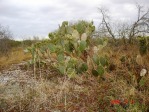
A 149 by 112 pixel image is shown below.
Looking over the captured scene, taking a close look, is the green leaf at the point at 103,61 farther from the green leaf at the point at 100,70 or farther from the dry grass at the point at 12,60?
the dry grass at the point at 12,60

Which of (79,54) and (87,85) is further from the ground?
(79,54)

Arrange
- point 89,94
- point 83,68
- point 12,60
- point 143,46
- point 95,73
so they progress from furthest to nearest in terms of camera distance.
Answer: point 12,60 → point 143,46 → point 83,68 → point 95,73 → point 89,94

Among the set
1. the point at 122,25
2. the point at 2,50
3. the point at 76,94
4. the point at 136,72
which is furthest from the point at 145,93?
the point at 2,50

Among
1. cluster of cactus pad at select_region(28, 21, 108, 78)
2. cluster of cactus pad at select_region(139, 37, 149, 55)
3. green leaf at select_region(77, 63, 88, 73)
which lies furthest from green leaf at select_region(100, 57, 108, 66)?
cluster of cactus pad at select_region(139, 37, 149, 55)

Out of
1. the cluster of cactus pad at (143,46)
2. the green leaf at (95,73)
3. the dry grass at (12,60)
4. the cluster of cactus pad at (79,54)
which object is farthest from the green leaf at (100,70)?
the dry grass at (12,60)

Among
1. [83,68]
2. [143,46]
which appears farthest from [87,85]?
[143,46]

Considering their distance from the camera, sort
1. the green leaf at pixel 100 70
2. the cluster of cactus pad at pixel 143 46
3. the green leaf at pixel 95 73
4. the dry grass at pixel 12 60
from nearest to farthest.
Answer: the green leaf at pixel 100 70, the green leaf at pixel 95 73, the cluster of cactus pad at pixel 143 46, the dry grass at pixel 12 60

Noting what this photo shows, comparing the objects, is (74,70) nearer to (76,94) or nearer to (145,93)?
(76,94)

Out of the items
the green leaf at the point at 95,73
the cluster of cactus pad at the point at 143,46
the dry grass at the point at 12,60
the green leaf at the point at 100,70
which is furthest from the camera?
the dry grass at the point at 12,60

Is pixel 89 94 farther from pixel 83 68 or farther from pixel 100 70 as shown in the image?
pixel 83 68

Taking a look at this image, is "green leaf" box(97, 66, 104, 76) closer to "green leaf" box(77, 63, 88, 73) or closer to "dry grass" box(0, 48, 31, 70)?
"green leaf" box(77, 63, 88, 73)

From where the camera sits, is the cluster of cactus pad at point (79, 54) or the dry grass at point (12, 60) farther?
the dry grass at point (12, 60)

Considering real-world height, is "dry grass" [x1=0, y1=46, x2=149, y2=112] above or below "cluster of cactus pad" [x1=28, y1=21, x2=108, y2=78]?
below

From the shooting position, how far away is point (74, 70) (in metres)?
6.15
